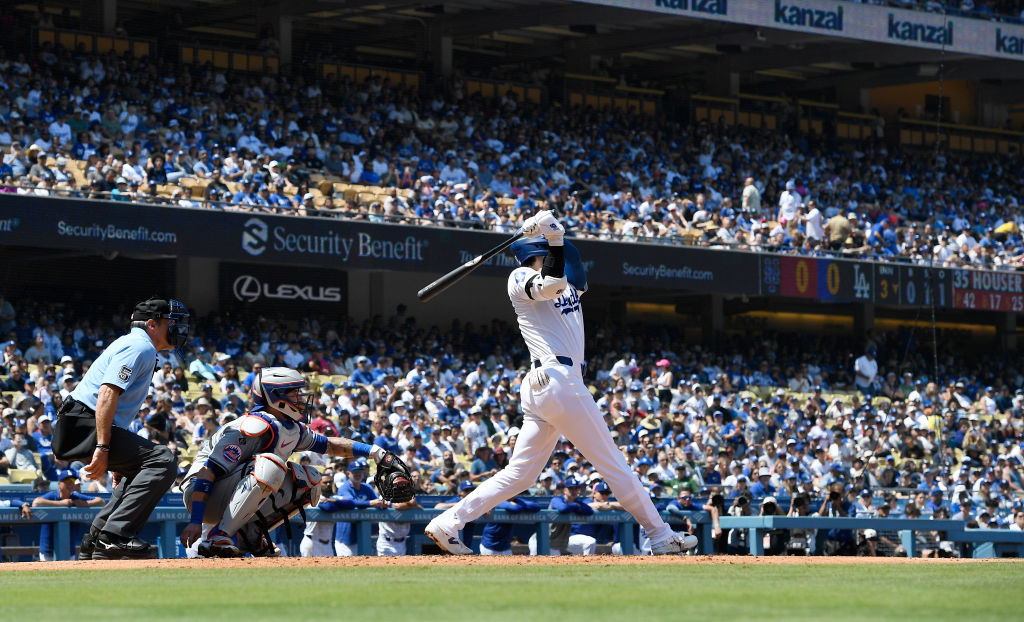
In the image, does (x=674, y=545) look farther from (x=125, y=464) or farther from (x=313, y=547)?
(x=313, y=547)

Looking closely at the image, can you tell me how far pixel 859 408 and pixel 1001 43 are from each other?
1343 cm

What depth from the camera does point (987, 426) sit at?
1075 inches

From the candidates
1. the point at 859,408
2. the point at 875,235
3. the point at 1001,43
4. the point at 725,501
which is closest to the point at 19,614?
the point at 725,501

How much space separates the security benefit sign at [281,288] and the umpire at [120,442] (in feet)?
54.5

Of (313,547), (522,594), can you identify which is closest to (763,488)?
(313,547)

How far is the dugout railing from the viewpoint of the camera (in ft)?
41.8

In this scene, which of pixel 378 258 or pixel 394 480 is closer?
pixel 394 480

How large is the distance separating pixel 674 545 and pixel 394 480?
1.74m

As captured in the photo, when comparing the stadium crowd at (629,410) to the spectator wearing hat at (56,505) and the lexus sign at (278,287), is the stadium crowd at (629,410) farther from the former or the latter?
the spectator wearing hat at (56,505)

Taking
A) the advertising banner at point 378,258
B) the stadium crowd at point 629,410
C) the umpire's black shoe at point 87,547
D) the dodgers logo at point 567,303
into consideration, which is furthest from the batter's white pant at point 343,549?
the advertising banner at point 378,258

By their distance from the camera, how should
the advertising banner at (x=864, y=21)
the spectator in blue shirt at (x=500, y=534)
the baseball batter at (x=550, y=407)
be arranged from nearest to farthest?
the baseball batter at (x=550, y=407), the spectator in blue shirt at (x=500, y=534), the advertising banner at (x=864, y=21)

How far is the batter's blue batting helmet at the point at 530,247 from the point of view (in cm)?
973

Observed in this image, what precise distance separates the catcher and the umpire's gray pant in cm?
27

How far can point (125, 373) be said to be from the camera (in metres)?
9.16
